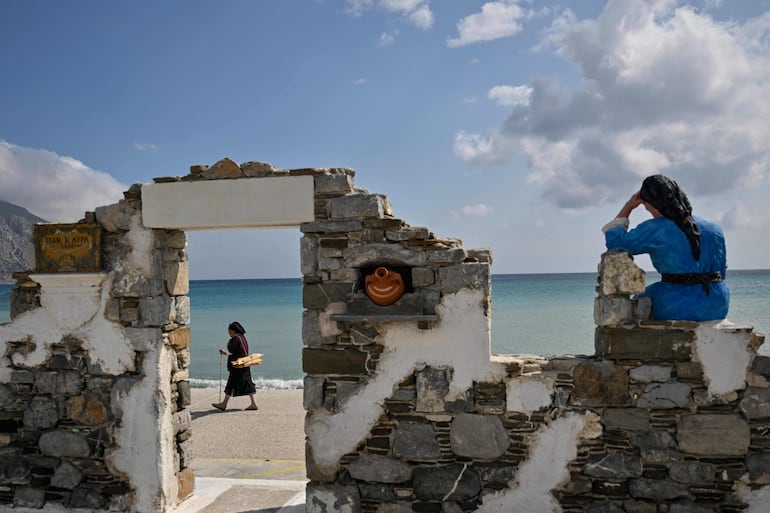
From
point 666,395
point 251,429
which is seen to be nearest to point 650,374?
point 666,395

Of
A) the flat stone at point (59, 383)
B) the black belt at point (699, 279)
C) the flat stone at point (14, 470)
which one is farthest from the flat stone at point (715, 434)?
the flat stone at point (14, 470)

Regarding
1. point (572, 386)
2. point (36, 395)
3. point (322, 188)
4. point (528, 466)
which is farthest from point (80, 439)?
point (572, 386)

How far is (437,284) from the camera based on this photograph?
4.38m

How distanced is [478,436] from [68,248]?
369cm

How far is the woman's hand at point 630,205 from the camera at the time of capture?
4332mm

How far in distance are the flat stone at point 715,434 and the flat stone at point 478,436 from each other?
48.9 inches

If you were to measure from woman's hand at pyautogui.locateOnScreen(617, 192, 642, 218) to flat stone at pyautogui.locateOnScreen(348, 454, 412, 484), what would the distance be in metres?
2.48

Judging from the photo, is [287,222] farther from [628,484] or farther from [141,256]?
[628,484]

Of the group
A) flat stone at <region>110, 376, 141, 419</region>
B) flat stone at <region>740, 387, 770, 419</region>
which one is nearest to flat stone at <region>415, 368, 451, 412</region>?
flat stone at <region>740, 387, 770, 419</region>

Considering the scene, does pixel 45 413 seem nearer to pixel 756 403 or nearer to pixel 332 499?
pixel 332 499

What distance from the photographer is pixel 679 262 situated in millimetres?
4184

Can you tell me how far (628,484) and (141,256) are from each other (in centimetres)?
418

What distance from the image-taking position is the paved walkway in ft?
16.9

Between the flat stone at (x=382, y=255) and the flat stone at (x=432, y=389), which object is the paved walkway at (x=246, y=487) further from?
the flat stone at (x=382, y=255)
